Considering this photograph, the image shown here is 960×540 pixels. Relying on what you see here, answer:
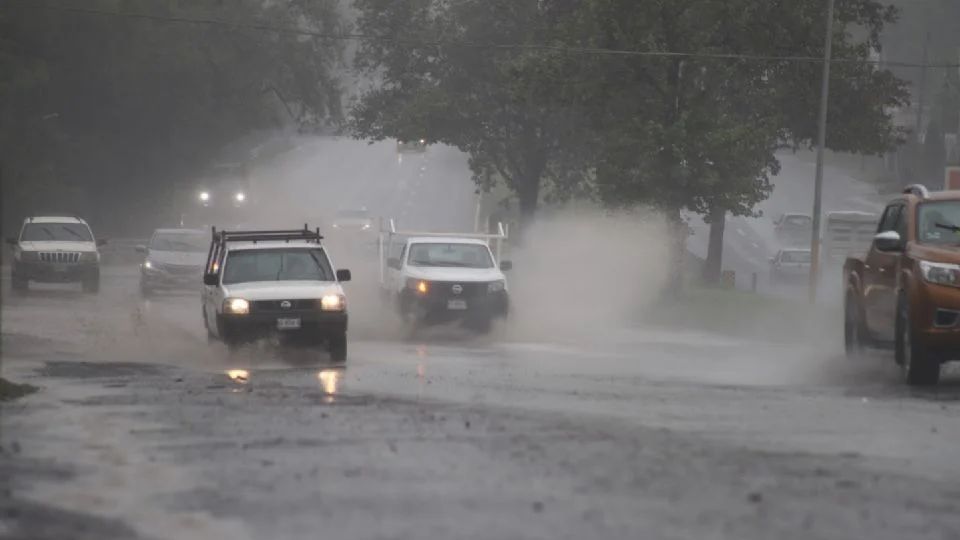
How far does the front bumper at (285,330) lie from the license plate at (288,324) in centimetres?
3

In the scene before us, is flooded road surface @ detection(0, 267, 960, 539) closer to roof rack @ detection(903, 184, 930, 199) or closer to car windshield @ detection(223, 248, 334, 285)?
car windshield @ detection(223, 248, 334, 285)

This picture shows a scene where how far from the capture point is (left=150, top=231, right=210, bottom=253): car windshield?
46.9 metres

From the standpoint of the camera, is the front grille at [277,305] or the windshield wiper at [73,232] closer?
the front grille at [277,305]

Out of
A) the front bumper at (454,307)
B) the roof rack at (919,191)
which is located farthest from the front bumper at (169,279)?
the roof rack at (919,191)

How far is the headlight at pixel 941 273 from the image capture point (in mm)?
18031

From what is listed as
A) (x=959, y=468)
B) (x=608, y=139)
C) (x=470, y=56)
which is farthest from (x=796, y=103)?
(x=959, y=468)

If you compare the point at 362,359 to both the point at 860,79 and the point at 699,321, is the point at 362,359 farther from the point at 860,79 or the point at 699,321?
the point at 860,79

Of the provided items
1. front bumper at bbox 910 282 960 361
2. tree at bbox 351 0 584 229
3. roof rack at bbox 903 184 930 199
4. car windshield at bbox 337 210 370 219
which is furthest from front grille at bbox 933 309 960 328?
car windshield at bbox 337 210 370 219

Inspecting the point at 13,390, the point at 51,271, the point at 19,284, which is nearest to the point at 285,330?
the point at 13,390

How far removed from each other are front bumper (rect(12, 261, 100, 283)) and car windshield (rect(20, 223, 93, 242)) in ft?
2.89

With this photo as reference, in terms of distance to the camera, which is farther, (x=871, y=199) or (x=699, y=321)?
(x=871, y=199)

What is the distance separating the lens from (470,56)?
66.9m

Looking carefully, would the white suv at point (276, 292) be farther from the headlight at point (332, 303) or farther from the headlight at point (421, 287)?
the headlight at point (421, 287)

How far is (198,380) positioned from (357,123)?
52.1 metres
